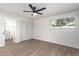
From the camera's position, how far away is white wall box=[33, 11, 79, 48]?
135 inches

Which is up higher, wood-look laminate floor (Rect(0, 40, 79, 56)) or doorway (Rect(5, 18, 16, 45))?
doorway (Rect(5, 18, 16, 45))

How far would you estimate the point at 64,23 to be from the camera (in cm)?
395

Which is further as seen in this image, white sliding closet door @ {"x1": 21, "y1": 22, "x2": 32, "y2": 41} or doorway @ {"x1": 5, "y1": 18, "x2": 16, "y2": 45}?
white sliding closet door @ {"x1": 21, "y1": 22, "x2": 32, "y2": 41}

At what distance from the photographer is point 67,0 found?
116 cm

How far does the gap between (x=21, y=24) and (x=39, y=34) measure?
5.40 ft

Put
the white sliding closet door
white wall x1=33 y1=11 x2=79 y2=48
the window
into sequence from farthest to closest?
the white sliding closet door → the window → white wall x1=33 y1=11 x2=79 y2=48

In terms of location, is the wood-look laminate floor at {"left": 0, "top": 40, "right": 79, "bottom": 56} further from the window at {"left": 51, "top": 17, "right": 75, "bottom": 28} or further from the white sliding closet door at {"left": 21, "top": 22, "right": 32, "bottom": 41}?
the white sliding closet door at {"left": 21, "top": 22, "right": 32, "bottom": 41}

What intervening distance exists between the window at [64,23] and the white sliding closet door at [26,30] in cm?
213

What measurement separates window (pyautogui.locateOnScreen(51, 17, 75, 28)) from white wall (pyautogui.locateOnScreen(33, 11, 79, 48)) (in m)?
0.21

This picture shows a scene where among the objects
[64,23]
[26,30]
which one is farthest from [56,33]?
[26,30]

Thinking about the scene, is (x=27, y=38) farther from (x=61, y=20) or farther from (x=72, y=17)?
(x=72, y=17)

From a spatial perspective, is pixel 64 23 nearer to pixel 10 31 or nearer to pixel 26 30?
pixel 26 30

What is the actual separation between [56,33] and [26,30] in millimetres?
2485

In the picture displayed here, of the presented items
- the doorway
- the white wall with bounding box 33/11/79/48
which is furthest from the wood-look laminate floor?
the doorway
